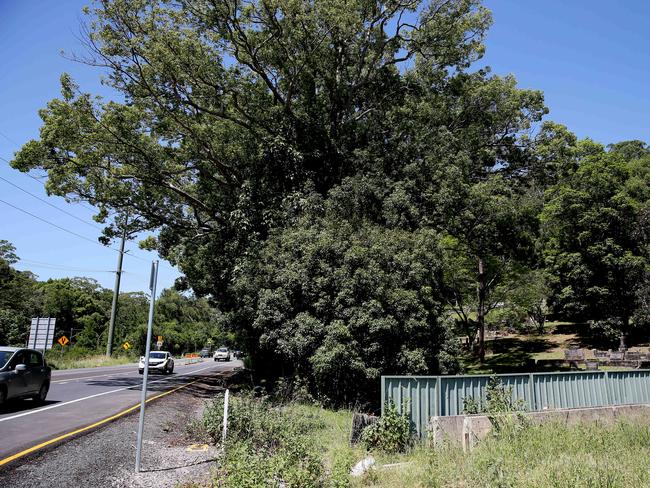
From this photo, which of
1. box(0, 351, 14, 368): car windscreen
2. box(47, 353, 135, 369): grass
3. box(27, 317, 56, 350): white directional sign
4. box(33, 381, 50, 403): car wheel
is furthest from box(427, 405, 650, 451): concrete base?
box(47, 353, 135, 369): grass

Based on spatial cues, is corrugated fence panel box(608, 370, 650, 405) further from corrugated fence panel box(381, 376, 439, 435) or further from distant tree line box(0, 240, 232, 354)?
distant tree line box(0, 240, 232, 354)

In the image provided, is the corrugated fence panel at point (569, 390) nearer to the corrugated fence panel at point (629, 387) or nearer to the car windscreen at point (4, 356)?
the corrugated fence panel at point (629, 387)

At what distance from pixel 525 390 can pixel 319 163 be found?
12801 mm

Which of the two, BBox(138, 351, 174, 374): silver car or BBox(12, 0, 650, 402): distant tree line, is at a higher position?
BBox(12, 0, 650, 402): distant tree line

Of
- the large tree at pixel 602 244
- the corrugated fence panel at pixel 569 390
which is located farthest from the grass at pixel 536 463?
the large tree at pixel 602 244

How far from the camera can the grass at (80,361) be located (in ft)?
111

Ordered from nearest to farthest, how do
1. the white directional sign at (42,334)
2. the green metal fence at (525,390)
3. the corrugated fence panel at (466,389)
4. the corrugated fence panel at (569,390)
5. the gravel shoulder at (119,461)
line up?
the gravel shoulder at (119,461), the green metal fence at (525,390), the corrugated fence panel at (466,389), the corrugated fence panel at (569,390), the white directional sign at (42,334)

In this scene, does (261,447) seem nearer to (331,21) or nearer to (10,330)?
(331,21)

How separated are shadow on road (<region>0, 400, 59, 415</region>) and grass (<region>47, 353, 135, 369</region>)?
68.2 ft

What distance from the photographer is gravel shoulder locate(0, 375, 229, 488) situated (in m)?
6.74

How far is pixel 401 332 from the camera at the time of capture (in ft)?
49.0

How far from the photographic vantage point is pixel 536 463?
6.30 meters

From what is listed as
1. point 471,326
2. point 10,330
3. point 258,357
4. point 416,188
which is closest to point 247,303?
point 416,188

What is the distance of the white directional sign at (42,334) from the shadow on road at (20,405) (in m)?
16.9
